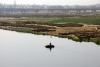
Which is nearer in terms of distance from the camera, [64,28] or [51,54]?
[51,54]

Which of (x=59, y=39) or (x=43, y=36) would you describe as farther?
(x=43, y=36)

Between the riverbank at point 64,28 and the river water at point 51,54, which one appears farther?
the riverbank at point 64,28

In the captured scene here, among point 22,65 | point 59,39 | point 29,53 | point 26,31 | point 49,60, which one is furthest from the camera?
point 26,31

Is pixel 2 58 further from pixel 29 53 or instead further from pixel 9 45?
pixel 9 45

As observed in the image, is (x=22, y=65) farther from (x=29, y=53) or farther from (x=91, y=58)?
(x=91, y=58)

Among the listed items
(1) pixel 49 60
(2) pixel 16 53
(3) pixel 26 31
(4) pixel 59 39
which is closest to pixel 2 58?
(2) pixel 16 53

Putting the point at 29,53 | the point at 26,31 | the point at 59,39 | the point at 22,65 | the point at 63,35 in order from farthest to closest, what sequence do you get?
1. the point at 26,31
2. the point at 63,35
3. the point at 59,39
4. the point at 29,53
5. the point at 22,65

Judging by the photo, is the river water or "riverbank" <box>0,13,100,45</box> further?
"riverbank" <box>0,13,100,45</box>

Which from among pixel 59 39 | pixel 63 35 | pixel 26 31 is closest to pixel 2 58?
pixel 59 39
